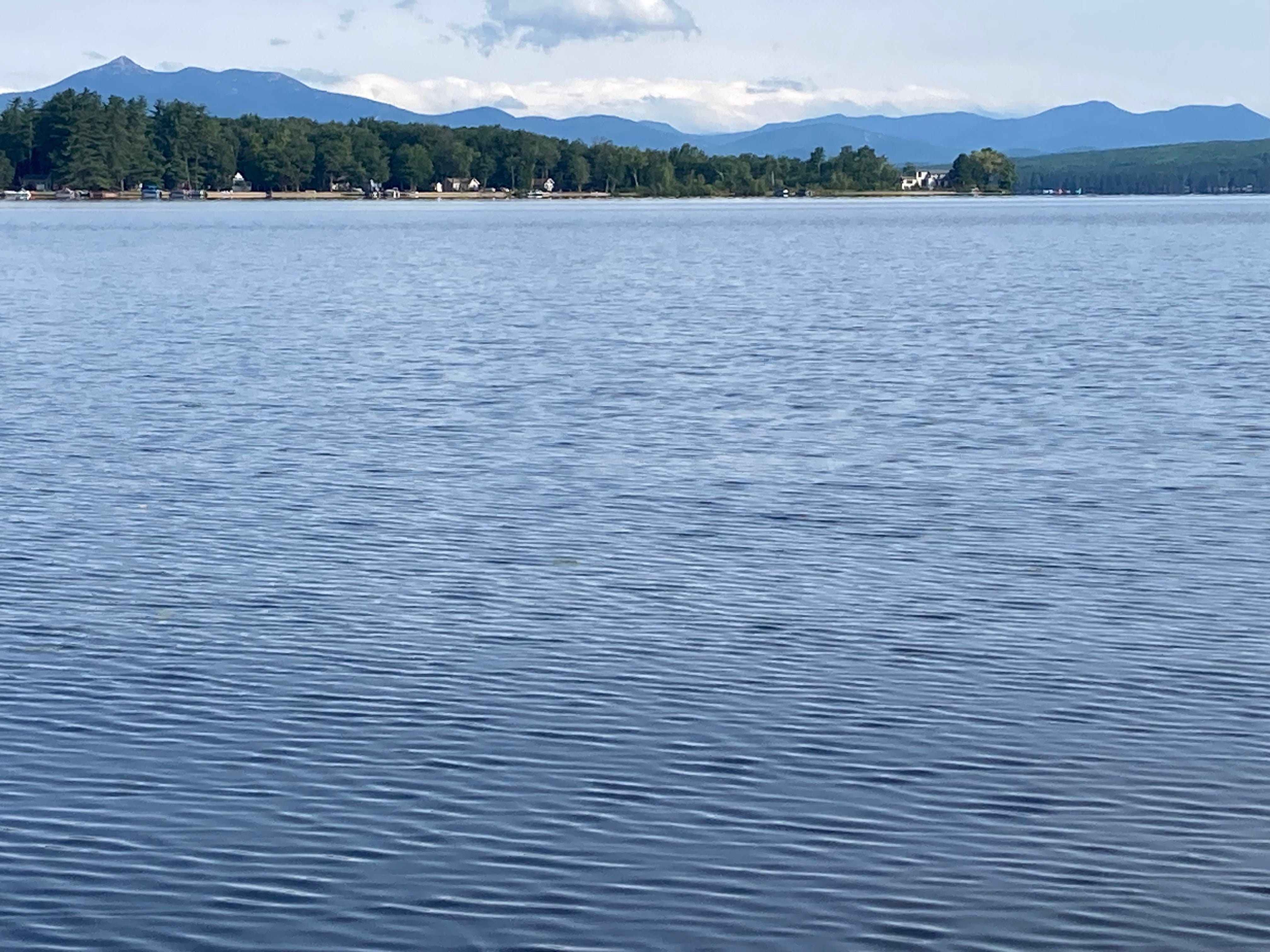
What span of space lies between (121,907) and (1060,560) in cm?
1269

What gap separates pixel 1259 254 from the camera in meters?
113

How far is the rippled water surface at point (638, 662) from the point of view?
38.9 feet

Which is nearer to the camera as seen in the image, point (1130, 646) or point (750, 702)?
point (750, 702)

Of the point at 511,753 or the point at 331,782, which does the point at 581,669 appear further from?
the point at 331,782

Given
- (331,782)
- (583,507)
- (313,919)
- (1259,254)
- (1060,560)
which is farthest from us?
(1259,254)

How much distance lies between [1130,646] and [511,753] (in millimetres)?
6326

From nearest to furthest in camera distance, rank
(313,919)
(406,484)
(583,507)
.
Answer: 1. (313,919)
2. (583,507)
3. (406,484)

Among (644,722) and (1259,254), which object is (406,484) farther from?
(1259,254)

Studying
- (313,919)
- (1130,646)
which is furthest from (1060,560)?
(313,919)

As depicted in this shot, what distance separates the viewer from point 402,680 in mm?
16609

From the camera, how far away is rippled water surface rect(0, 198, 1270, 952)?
11859 mm

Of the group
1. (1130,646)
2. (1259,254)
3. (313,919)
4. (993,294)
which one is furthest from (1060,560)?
(1259,254)

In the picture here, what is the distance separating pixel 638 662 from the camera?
17.2m

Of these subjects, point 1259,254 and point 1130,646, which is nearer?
point 1130,646
